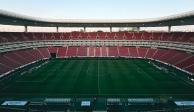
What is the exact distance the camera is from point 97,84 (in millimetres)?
42219

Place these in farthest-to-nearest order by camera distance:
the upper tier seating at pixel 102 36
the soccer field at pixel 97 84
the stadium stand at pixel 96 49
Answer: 1. the upper tier seating at pixel 102 36
2. the stadium stand at pixel 96 49
3. the soccer field at pixel 97 84

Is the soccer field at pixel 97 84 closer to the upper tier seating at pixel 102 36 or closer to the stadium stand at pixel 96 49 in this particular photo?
the stadium stand at pixel 96 49

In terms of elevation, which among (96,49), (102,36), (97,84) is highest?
(102,36)

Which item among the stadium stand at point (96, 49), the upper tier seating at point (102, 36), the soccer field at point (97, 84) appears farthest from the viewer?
the upper tier seating at point (102, 36)

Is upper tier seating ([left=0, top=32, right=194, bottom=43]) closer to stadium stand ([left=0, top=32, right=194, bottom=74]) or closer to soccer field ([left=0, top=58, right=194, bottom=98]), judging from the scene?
stadium stand ([left=0, top=32, right=194, bottom=74])

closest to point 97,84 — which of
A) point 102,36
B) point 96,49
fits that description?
point 96,49

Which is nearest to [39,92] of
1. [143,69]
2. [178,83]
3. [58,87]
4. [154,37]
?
[58,87]

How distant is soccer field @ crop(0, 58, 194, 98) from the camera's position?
36656mm

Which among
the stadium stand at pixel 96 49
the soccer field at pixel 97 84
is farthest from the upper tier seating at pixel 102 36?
the soccer field at pixel 97 84

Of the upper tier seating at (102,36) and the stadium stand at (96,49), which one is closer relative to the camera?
the stadium stand at (96,49)

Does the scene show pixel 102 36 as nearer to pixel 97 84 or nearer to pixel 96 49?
pixel 96 49

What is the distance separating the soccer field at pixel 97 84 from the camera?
36.7 m

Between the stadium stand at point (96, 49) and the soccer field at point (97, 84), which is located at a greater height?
the stadium stand at point (96, 49)

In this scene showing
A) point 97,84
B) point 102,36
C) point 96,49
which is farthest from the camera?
point 102,36
